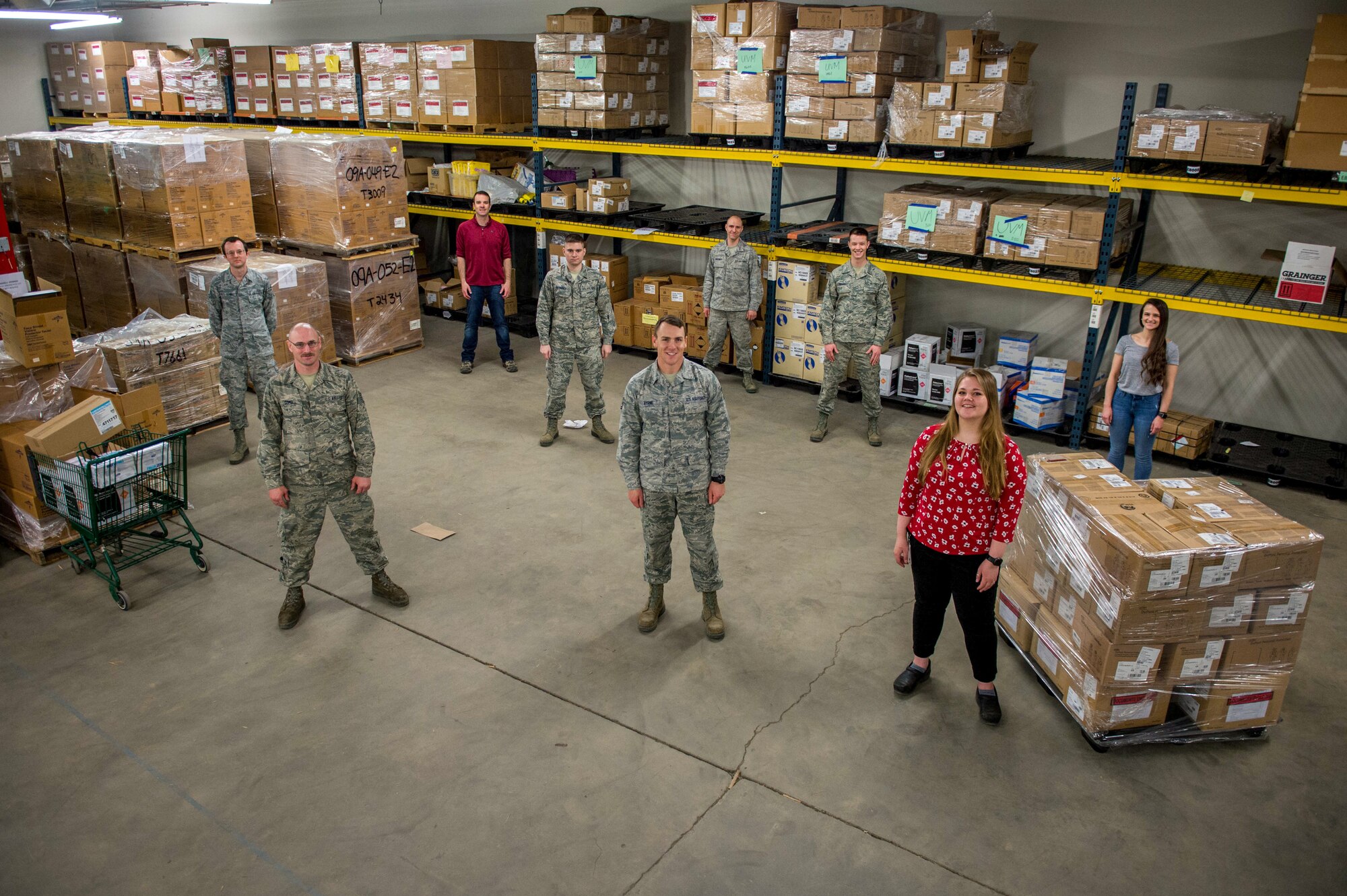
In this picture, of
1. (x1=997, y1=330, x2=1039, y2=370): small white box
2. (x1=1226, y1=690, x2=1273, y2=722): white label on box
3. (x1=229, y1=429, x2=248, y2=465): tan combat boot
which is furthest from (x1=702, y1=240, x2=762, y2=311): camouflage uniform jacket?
(x1=1226, y1=690, x2=1273, y2=722): white label on box

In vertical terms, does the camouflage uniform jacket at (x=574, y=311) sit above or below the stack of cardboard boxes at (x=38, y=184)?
below

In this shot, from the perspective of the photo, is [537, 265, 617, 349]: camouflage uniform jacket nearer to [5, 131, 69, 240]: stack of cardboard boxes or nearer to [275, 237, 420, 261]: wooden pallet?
[275, 237, 420, 261]: wooden pallet

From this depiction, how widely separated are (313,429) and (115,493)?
1708 mm

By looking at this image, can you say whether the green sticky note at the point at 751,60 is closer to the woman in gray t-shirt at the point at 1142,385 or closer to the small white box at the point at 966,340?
the small white box at the point at 966,340

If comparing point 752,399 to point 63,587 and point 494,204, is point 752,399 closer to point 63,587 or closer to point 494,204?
point 494,204

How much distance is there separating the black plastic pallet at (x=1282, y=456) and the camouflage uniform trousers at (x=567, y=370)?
17.8 feet

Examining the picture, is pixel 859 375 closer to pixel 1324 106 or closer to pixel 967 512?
pixel 1324 106

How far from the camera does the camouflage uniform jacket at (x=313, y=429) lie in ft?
16.8

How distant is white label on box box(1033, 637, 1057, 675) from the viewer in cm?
484

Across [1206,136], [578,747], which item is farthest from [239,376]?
[1206,136]

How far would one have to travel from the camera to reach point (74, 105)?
55.0 ft

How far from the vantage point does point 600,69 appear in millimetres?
10289

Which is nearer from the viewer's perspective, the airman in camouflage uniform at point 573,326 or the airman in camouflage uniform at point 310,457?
the airman in camouflage uniform at point 310,457

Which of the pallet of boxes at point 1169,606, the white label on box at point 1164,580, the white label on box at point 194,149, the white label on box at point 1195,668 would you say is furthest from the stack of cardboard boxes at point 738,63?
the white label on box at point 1195,668
